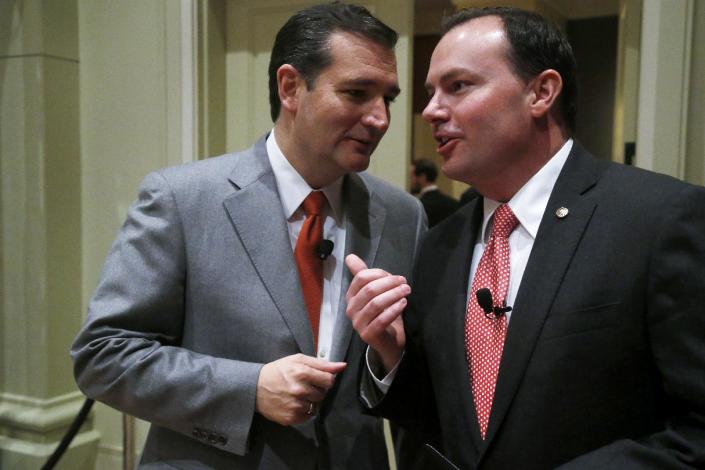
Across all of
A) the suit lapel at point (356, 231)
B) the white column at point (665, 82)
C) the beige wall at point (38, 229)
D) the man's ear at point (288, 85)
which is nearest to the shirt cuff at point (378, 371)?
the suit lapel at point (356, 231)

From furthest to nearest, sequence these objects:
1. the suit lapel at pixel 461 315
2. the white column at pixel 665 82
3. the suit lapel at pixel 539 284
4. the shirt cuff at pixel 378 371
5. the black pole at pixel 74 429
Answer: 1. the black pole at pixel 74 429
2. the white column at pixel 665 82
3. the shirt cuff at pixel 378 371
4. the suit lapel at pixel 461 315
5. the suit lapel at pixel 539 284

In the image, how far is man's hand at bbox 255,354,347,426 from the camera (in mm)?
1387

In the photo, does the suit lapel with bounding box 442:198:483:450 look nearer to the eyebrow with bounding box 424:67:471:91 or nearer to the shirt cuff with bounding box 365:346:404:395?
the shirt cuff with bounding box 365:346:404:395

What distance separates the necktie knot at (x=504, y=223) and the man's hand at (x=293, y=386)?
409 millimetres

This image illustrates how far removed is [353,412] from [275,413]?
249 mm

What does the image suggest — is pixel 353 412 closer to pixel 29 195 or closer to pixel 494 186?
pixel 494 186

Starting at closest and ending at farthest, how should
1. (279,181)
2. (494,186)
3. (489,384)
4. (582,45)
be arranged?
(489,384), (494,186), (279,181), (582,45)

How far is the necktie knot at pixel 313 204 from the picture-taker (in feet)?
5.49

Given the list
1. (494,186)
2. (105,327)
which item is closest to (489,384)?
(494,186)

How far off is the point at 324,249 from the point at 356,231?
117mm

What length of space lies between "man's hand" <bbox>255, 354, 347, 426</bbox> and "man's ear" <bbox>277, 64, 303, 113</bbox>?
0.65 m

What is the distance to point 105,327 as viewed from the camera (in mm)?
1503

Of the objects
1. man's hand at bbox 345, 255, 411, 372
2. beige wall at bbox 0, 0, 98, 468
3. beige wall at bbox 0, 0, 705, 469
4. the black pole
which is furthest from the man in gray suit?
beige wall at bbox 0, 0, 98, 468

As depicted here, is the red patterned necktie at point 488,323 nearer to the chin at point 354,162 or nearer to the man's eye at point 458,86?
the man's eye at point 458,86
